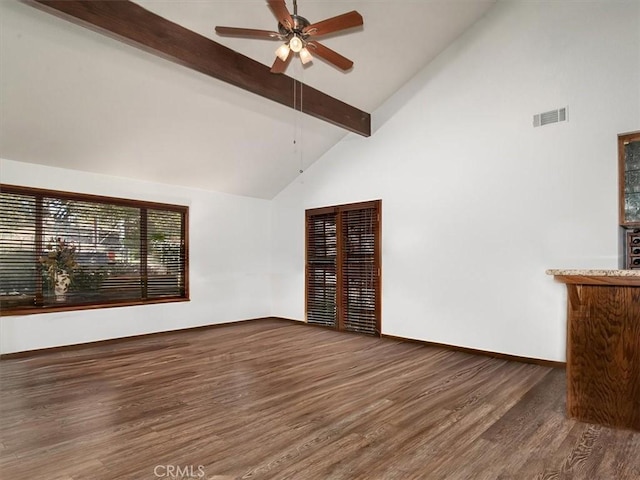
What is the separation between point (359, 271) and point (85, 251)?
12.6 feet

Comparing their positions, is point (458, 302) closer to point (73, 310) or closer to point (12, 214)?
point (73, 310)

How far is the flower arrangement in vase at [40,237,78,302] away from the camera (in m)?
4.72

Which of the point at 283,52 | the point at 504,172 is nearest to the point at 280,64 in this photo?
the point at 283,52

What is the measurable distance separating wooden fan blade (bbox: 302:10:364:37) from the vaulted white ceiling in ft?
3.41

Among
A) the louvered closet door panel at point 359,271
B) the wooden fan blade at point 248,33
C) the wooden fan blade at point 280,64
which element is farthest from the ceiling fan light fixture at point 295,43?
the louvered closet door panel at point 359,271

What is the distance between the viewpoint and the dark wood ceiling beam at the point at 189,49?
2.96 meters

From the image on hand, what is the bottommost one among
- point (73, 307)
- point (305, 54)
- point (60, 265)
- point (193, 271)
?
point (73, 307)

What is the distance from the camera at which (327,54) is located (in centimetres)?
332

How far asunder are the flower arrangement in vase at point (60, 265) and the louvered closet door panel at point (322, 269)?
3.47 m

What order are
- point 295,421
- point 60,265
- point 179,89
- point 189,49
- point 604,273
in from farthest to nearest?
point 60,265 → point 179,89 → point 189,49 → point 295,421 → point 604,273

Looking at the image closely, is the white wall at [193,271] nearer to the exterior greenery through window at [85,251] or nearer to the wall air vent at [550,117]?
the exterior greenery through window at [85,251]

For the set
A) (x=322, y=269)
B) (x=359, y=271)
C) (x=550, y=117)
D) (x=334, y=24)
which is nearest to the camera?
(x=334, y=24)

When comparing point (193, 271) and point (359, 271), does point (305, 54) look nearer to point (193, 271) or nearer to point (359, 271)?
point (359, 271)

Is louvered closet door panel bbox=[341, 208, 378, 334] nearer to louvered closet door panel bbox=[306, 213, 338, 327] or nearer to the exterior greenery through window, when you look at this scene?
louvered closet door panel bbox=[306, 213, 338, 327]
